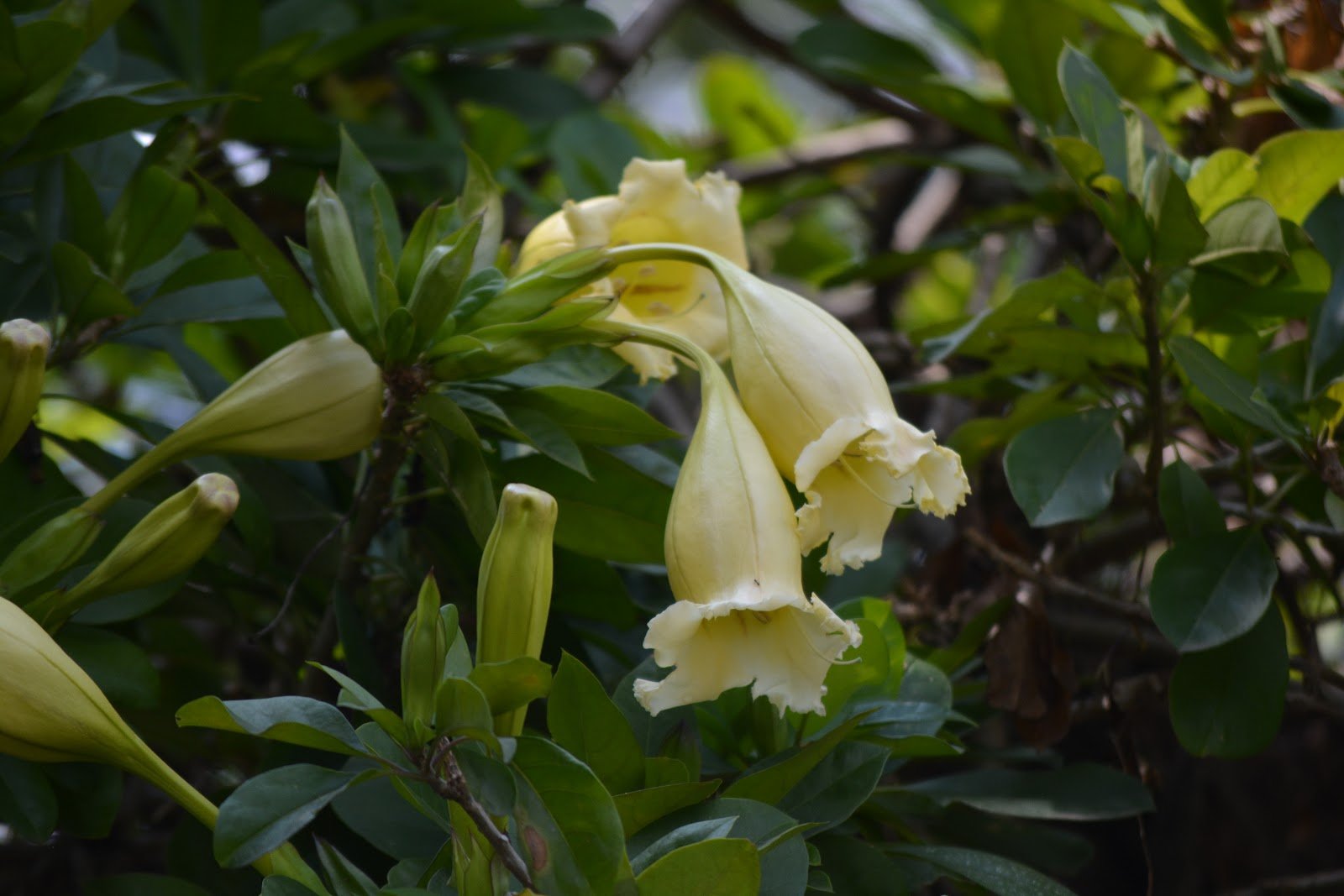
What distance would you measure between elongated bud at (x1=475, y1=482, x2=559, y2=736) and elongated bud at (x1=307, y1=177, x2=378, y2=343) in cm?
23

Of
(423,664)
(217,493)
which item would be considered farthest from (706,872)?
(217,493)

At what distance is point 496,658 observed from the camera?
0.83m

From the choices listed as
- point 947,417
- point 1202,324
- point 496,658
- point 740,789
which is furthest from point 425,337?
point 947,417

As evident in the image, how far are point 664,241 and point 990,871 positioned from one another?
0.64m

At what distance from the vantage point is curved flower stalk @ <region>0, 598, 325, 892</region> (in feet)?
2.63

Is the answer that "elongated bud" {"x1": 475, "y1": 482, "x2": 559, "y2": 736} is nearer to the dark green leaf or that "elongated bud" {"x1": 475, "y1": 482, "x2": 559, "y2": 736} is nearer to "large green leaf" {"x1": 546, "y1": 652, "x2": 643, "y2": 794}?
"large green leaf" {"x1": 546, "y1": 652, "x2": 643, "y2": 794}

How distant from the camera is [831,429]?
2.97ft

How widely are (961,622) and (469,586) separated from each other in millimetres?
626

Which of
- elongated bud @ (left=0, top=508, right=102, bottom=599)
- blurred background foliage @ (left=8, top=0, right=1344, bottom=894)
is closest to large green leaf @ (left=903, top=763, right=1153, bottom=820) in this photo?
blurred background foliage @ (left=8, top=0, right=1344, bottom=894)

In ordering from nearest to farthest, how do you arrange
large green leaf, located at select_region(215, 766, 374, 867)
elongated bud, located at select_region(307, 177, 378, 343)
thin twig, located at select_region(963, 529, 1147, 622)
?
large green leaf, located at select_region(215, 766, 374, 867) < elongated bud, located at select_region(307, 177, 378, 343) < thin twig, located at select_region(963, 529, 1147, 622)

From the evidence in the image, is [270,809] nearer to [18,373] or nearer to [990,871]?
[18,373]

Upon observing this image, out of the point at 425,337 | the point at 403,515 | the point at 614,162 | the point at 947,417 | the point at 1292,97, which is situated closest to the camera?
the point at 425,337

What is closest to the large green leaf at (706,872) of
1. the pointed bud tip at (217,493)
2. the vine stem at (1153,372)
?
the pointed bud tip at (217,493)

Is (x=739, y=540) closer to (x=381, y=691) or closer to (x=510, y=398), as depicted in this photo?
(x=510, y=398)
